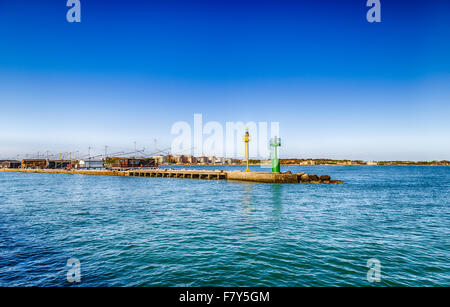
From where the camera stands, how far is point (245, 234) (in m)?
14.2

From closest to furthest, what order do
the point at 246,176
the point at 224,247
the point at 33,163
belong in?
the point at 224,247, the point at 246,176, the point at 33,163

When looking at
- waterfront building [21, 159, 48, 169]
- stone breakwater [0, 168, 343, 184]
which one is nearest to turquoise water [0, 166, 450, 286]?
stone breakwater [0, 168, 343, 184]

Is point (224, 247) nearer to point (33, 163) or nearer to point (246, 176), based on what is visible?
point (246, 176)

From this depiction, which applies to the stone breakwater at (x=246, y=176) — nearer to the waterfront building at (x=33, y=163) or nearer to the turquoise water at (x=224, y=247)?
the turquoise water at (x=224, y=247)

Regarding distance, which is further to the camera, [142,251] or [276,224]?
[276,224]

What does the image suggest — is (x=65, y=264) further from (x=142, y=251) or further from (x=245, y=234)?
(x=245, y=234)

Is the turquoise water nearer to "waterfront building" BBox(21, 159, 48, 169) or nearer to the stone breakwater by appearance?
the stone breakwater

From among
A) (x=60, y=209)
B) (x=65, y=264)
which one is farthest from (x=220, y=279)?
(x=60, y=209)

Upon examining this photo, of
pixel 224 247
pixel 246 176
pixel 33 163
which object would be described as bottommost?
pixel 224 247

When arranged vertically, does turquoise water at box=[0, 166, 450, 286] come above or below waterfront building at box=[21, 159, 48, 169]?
below

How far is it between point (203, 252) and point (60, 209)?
59.2ft

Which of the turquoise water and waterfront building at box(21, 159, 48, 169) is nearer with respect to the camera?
the turquoise water

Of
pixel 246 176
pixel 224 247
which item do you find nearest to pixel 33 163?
pixel 246 176

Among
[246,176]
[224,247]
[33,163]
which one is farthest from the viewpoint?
[33,163]
